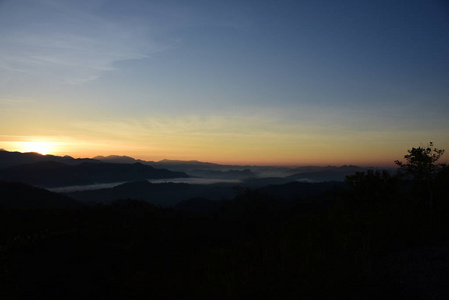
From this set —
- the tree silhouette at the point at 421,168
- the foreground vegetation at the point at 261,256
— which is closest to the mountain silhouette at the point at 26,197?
the foreground vegetation at the point at 261,256

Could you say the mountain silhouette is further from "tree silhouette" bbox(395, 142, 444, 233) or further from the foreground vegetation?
"tree silhouette" bbox(395, 142, 444, 233)

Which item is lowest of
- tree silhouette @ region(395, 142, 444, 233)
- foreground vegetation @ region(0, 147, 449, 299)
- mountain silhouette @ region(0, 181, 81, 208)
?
mountain silhouette @ region(0, 181, 81, 208)

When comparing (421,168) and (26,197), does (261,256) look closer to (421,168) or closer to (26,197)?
(421,168)

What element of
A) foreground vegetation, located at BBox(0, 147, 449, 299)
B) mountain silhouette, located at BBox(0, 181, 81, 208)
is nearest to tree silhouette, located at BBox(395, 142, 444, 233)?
foreground vegetation, located at BBox(0, 147, 449, 299)

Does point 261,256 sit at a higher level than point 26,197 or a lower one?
higher

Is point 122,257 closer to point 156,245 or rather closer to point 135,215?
point 156,245

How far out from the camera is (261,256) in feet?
36.9

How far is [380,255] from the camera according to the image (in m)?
9.34

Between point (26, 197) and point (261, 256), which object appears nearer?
point (261, 256)

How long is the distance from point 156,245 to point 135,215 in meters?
12.6

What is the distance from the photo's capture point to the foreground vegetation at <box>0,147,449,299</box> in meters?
7.88

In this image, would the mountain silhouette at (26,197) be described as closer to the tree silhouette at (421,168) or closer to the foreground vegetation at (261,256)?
the foreground vegetation at (261,256)

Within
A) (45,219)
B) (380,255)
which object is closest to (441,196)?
(380,255)

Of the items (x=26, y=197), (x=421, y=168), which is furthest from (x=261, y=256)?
(x=26, y=197)
